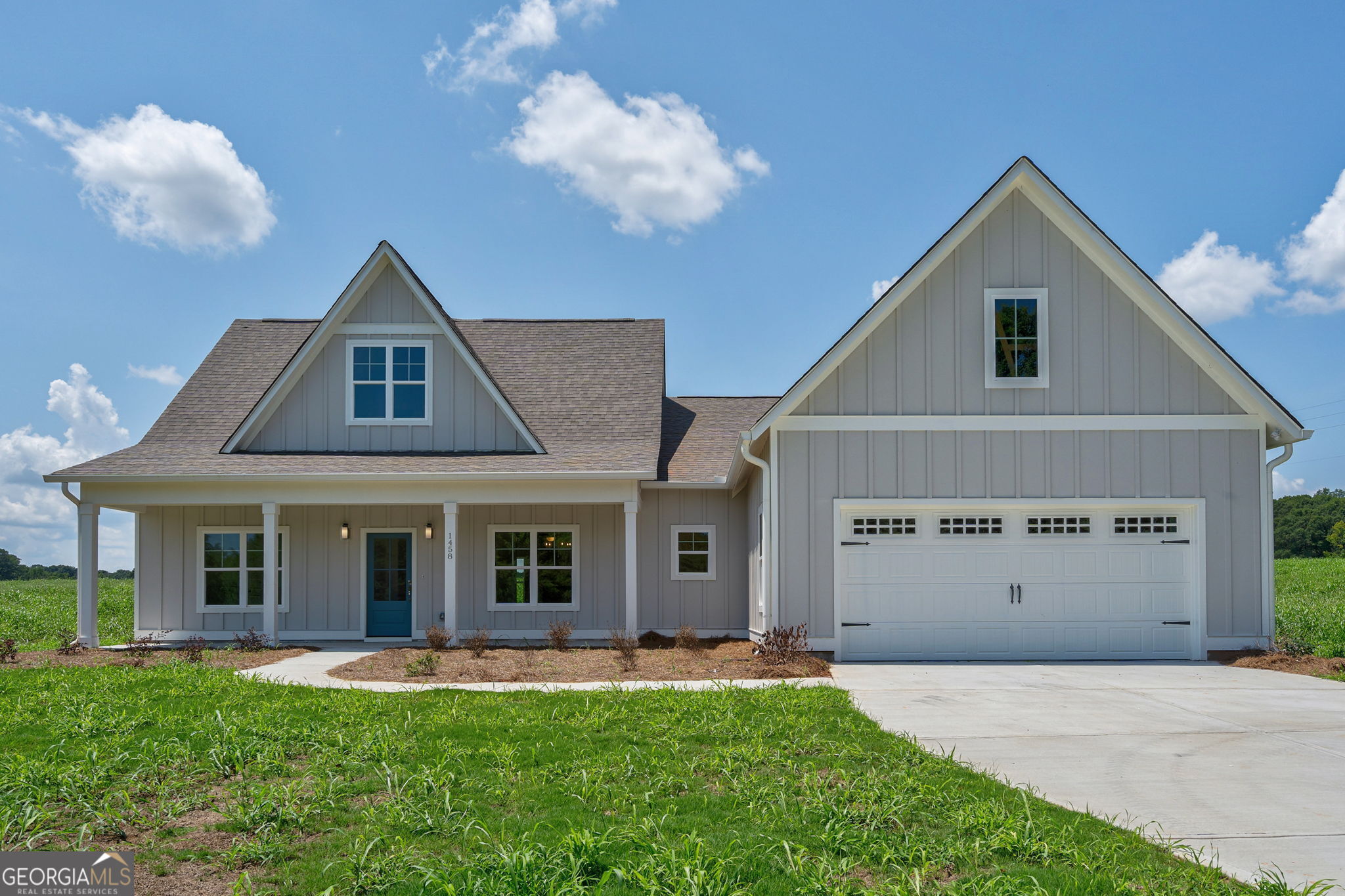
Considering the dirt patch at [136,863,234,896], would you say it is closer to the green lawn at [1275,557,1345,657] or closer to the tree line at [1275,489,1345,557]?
the green lawn at [1275,557,1345,657]

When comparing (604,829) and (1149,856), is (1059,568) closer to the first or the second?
(1149,856)

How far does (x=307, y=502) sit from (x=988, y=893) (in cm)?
1296

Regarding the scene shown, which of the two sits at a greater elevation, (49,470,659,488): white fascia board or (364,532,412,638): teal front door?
(49,470,659,488): white fascia board

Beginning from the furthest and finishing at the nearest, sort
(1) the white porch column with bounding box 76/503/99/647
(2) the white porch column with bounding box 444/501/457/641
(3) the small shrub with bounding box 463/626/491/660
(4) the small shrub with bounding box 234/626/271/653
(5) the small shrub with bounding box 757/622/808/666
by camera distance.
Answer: (1) the white porch column with bounding box 76/503/99/647 → (2) the white porch column with bounding box 444/501/457/641 → (4) the small shrub with bounding box 234/626/271/653 → (3) the small shrub with bounding box 463/626/491/660 → (5) the small shrub with bounding box 757/622/808/666

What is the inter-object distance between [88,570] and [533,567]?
23.6 feet

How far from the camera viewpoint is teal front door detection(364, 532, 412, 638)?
16.3 meters

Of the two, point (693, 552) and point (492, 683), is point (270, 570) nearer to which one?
point (492, 683)

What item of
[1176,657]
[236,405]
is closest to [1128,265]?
[1176,657]

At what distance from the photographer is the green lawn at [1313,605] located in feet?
45.3

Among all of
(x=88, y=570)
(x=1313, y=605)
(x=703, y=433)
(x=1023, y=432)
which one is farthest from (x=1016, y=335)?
(x=88, y=570)

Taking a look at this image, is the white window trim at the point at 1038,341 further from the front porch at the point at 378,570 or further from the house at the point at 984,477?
the front porch at the point at 378,570

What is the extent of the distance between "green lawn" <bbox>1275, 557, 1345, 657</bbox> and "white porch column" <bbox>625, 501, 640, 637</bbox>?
9.73m

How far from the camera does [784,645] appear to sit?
1221cm

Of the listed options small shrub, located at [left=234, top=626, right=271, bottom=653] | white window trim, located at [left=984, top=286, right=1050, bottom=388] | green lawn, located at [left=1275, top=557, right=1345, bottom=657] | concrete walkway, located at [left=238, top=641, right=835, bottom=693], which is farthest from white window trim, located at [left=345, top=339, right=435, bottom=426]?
green lawn, located at [left=1275, top=557, right=1345, bottom=657]
